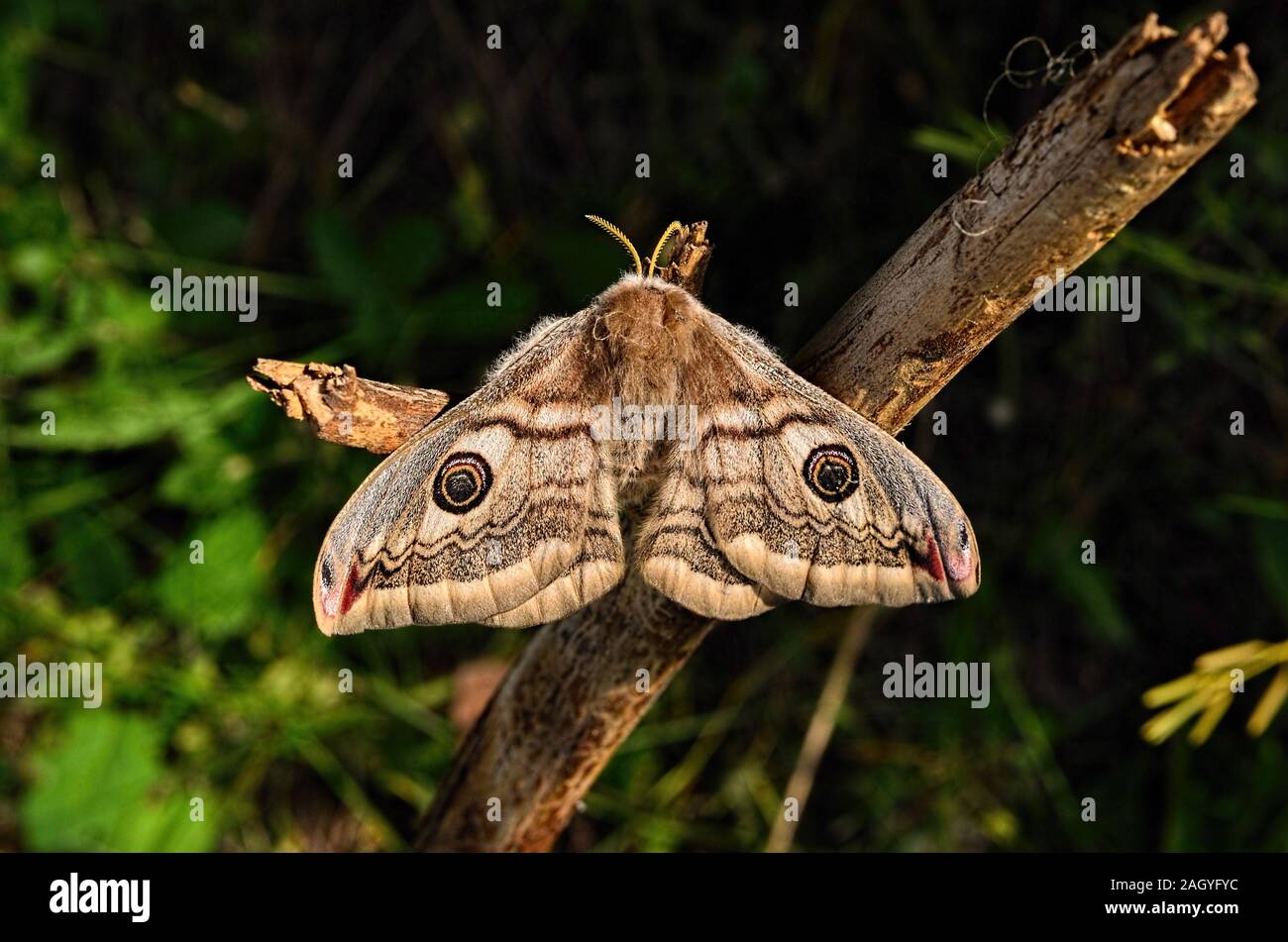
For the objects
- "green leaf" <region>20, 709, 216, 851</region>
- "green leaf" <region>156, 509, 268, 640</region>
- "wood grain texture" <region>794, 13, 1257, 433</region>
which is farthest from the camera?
"green leaf" <region>156, 509, 268, 640</region>

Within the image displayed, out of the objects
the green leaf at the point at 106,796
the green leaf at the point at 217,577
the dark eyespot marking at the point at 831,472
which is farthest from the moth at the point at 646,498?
the green leaf at the point at 106,796

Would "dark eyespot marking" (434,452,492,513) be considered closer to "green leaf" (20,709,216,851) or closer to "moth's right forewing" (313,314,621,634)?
"moth's right forewing" (313,314,621,634)

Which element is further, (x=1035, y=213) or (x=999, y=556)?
(x=999, y=556)

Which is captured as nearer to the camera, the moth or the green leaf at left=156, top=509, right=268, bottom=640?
the moth

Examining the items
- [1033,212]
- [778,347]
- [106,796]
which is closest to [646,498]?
[1033,212]

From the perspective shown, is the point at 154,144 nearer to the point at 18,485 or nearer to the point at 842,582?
the point at 18,485

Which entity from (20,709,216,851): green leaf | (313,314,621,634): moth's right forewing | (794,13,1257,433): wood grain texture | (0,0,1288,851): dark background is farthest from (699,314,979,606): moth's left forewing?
(20,709,216,851): green leaf

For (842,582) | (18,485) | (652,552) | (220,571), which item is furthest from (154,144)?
(842,582)
